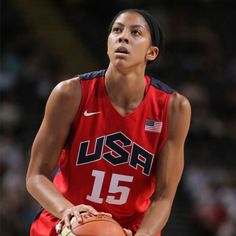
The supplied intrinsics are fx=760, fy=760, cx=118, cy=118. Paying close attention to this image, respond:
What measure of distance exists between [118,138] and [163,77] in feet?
24.2

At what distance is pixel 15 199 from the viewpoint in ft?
32.2

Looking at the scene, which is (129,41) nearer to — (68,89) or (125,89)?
(125,89)

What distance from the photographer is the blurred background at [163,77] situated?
10.1 meters

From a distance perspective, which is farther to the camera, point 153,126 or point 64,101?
point 153,126

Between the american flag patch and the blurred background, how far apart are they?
516 centimetres

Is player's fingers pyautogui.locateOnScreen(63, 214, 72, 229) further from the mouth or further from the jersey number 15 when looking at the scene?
the mouth

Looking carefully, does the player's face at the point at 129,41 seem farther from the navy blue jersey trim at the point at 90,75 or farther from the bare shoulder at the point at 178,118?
the bare shoulder at the point at 178,118

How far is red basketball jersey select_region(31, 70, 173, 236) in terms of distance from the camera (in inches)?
184

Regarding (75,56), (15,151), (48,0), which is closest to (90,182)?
(15,151)

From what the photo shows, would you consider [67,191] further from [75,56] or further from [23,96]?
[75,56]

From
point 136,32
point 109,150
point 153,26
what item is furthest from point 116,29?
point 109,150

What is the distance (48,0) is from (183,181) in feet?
17.4

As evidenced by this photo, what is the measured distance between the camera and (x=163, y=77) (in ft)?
39.4

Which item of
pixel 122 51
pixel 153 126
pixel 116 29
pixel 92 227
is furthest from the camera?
pixel 153 126
